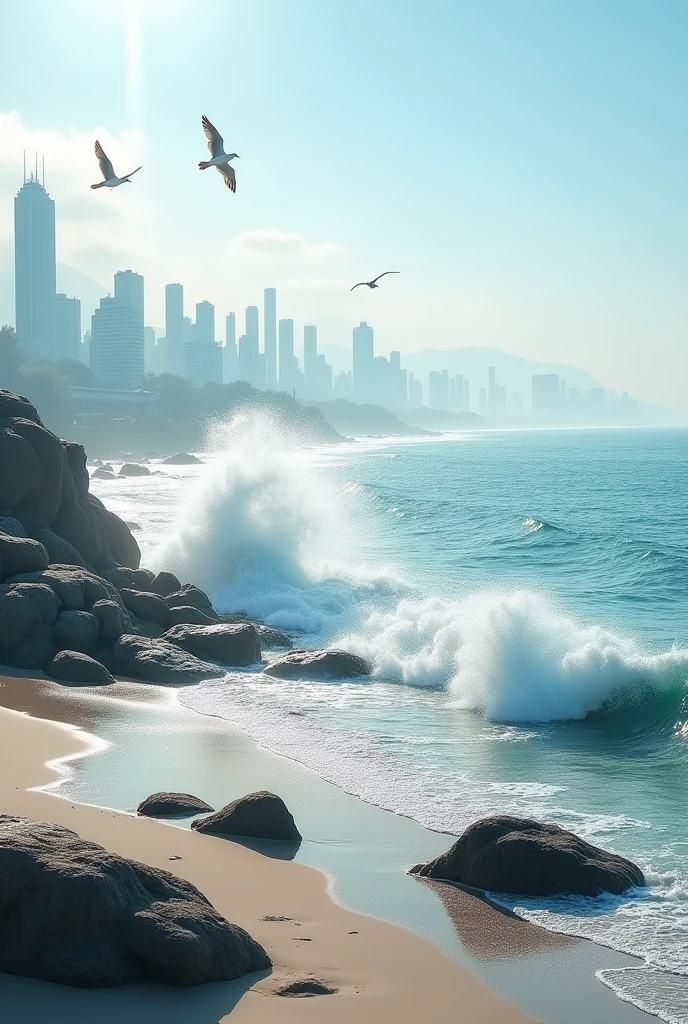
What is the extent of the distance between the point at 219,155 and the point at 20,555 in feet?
25.0

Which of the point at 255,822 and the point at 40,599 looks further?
the point at 40,599

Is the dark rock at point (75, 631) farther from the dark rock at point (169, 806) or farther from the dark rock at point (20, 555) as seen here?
the dark rock at point (169, 806)

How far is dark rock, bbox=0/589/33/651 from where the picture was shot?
14434 mm

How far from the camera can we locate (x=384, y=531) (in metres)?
37.0

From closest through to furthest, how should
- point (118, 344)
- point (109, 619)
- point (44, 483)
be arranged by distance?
point (109, 619) < point (44, 483) < point (118, 344)

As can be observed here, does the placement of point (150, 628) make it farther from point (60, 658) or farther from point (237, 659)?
point (60, 658)

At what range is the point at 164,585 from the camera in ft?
65.5

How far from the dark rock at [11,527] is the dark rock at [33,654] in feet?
9.76

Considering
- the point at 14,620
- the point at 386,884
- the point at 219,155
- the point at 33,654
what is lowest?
the point at 386,884

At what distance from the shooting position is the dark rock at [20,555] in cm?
1606

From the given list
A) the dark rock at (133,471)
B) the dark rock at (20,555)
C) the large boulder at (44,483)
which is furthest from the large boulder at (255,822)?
the dark rock at (133,471)

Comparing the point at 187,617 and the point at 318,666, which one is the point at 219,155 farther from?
the point at 187,617

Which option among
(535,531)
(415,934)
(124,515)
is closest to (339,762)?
(415,934)

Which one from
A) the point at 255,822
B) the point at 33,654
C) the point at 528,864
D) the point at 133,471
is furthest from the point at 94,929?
the point at 133,471
